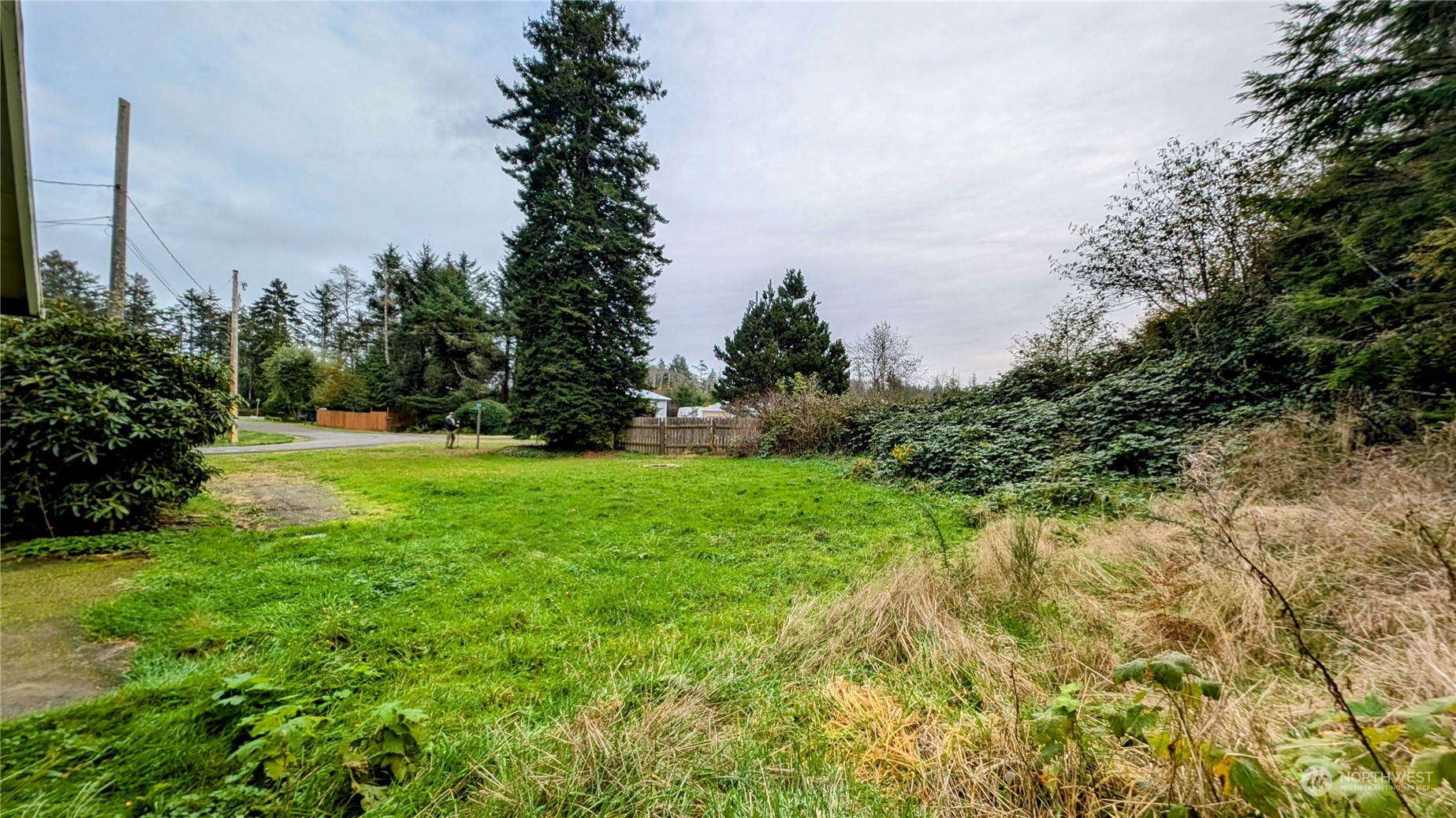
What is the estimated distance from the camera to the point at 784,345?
858 inches

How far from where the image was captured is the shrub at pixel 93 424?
363cm

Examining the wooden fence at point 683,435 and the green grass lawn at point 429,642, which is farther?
the wooden fence at point 683,435

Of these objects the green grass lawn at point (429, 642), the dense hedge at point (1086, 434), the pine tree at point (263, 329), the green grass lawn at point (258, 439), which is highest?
the pine tree at point (263, 329)

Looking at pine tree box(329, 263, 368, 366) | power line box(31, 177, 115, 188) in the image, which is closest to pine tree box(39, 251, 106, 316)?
power line box(31, 177, 115, 188)

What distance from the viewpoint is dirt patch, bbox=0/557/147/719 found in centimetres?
190

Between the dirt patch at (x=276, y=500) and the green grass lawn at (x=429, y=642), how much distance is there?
51 centimetres

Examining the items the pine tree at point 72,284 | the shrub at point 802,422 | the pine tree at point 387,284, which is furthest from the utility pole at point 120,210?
the pine tree at point 387,284

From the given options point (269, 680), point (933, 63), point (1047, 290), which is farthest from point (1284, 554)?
point (1047, 290)

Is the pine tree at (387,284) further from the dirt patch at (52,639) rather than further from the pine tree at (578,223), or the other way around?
the dirt patch at (52,639)

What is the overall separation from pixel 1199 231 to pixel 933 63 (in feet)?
18.9

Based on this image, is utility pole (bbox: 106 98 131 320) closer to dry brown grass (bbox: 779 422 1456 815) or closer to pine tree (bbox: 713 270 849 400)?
dry brown grass (bbox: 779 422 1456 815)

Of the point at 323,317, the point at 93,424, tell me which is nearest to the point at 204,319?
the point at 323,317

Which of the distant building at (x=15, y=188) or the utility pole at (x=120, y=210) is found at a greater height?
the utility pole at (x=120, y=210)

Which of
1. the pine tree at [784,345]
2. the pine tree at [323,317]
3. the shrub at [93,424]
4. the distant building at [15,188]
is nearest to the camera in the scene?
the distant building at [15,188]
